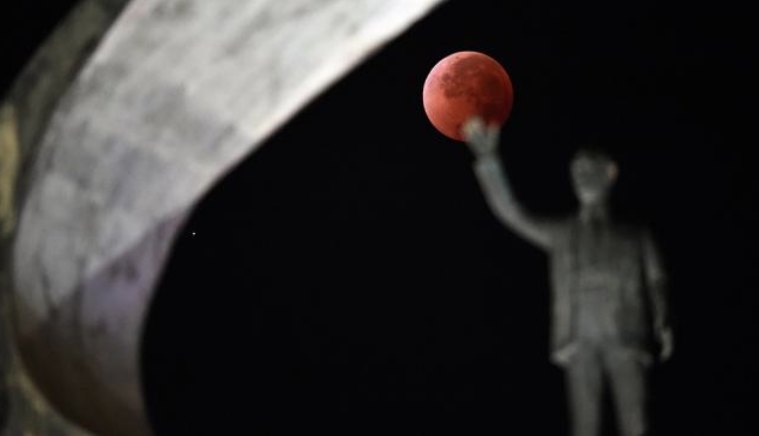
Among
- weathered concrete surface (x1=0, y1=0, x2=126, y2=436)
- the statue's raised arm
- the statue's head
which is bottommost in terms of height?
the statue's head

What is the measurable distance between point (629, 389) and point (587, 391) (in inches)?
4.0

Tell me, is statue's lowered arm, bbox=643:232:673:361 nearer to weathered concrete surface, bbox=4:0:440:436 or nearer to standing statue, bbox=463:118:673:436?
standing statue, bbox=463:118:673:436

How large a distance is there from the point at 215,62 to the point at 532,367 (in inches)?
66.2

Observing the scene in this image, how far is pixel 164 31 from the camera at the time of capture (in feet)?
11.5

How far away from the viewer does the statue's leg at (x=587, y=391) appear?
3105 mm

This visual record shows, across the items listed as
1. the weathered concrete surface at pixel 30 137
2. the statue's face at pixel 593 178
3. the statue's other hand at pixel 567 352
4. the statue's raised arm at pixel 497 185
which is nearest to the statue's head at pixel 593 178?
the statue's face at pixel 593 178

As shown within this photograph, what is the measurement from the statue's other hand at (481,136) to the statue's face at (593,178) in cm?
28

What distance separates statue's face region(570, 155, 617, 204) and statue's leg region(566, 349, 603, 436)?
399 millimetres

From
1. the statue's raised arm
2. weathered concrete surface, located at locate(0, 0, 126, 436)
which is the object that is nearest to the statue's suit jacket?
the statue's raised arm

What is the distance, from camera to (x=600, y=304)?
314 centimetres

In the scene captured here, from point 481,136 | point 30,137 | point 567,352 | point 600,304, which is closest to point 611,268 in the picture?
point 600,304

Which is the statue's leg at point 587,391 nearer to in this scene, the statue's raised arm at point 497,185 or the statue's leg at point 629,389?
the statue's leg at point 629,389

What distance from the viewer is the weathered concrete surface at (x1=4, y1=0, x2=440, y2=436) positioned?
3.45m

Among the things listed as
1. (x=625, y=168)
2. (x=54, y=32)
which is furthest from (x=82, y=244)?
(x=625, y=168)
